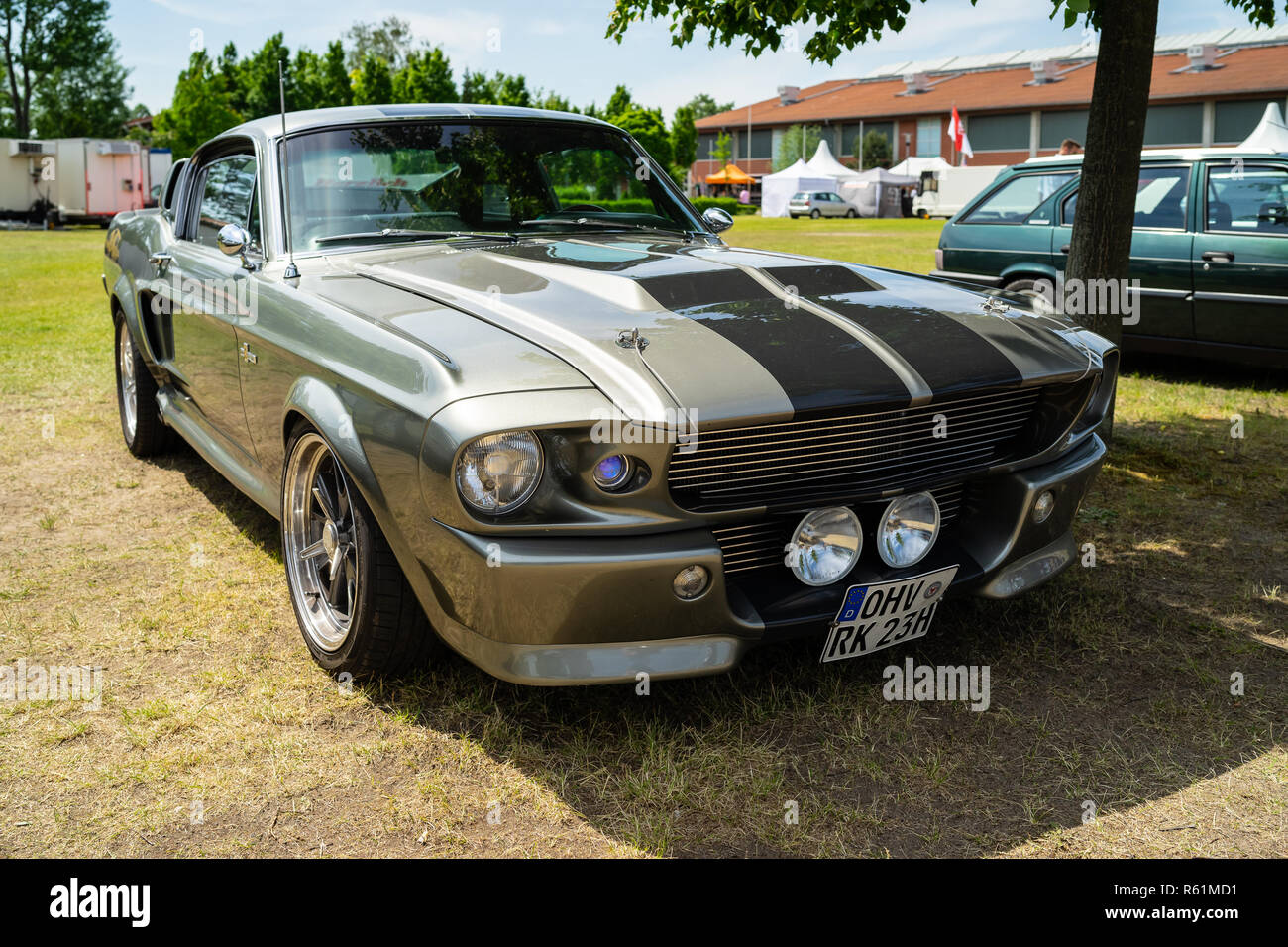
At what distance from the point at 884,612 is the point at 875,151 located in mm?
63875

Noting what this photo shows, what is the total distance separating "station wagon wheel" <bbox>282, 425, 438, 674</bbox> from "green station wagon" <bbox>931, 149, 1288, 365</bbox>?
549 cm

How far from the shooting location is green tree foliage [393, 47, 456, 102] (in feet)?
141

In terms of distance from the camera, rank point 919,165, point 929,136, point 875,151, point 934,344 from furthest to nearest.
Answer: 1. point 875,151
2. point 929,136
3. point 919,165
4. point 934,344

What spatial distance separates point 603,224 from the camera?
410cm

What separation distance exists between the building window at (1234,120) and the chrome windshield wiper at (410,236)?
50722 millimetres

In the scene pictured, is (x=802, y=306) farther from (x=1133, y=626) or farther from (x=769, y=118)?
(x=769, y=118)

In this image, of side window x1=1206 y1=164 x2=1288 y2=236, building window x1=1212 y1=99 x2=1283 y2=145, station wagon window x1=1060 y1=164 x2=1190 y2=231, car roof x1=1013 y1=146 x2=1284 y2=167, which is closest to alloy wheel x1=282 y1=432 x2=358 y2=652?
station wagon window x1=1060 y1=164 x2=1190 y2=231

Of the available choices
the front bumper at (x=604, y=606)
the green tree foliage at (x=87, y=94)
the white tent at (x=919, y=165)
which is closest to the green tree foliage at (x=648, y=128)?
the white tent at (x=919, y=165)

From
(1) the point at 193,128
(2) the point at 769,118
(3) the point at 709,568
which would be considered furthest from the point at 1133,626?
(2) the point at 769,118

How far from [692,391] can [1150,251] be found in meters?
6.35

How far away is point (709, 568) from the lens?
246 centimetres

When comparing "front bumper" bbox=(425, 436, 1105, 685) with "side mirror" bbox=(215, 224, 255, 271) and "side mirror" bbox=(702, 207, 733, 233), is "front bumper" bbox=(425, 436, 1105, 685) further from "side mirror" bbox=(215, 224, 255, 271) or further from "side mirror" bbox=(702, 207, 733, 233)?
"side mirror" bbox=(702, 207, 733, 233)

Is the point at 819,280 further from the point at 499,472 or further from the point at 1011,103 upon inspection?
the point at 1011,103

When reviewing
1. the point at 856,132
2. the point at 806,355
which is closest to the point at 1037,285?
the point at 806,355
